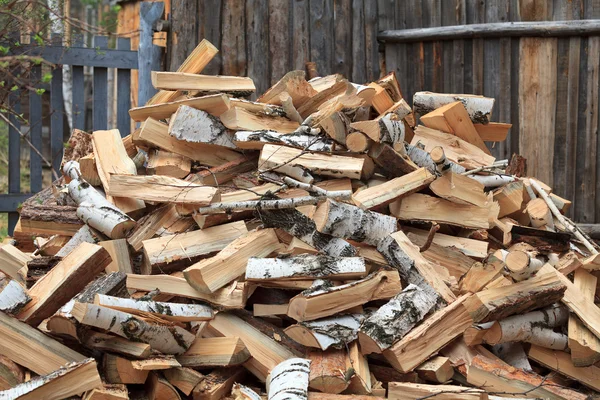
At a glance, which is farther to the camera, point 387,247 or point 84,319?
point 387,247

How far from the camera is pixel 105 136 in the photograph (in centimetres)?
417

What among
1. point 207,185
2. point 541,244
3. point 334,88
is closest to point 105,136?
point 207,185

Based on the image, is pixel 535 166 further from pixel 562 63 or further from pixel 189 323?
pixel 189 323

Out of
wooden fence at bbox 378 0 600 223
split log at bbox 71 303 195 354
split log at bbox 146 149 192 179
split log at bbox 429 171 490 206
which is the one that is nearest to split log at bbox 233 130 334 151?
split log at bbox 146 149 192 179

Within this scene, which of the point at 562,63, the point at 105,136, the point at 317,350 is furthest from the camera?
the point at 562,63

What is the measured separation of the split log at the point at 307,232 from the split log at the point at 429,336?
0.45 m

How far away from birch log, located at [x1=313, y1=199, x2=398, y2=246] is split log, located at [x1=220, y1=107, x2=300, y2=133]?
78 cm

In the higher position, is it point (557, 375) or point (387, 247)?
point (387, 247)

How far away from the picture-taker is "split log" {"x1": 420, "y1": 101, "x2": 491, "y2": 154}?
13.8 feet

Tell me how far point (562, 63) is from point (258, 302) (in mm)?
3384

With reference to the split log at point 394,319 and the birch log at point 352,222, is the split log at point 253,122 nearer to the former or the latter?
the birch log at point 352,222

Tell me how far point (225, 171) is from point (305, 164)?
0.44 metres

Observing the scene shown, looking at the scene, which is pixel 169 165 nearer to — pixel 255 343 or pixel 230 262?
pixel 230 262

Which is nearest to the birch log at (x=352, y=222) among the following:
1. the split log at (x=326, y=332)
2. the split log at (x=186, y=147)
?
the split log at (x=326, y=332)
